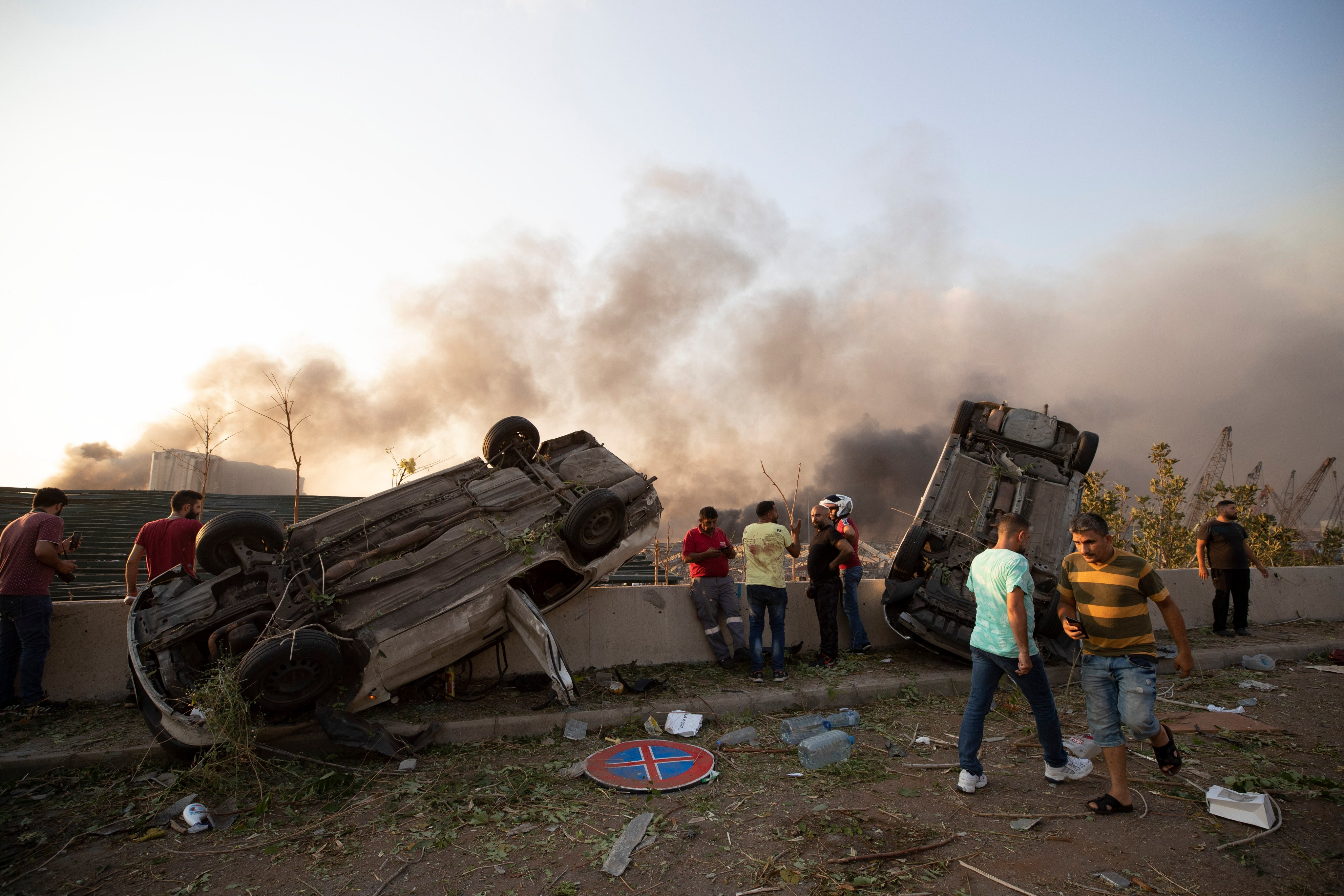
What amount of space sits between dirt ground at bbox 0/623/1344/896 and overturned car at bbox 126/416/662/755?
22.4 inches

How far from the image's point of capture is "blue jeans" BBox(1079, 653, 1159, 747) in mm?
3824

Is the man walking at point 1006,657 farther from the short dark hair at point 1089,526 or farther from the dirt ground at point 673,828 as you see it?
the short dark hair at point 1089,526

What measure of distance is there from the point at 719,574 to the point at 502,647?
230 cm

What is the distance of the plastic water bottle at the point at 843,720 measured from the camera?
5.43 meters

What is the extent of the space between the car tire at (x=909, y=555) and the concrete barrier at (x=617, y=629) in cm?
52

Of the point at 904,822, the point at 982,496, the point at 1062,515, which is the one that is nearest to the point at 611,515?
the point at 904,822

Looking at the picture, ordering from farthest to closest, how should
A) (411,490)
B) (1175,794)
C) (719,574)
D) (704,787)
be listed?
1. (719,574)
2. (411,490)
3. (704,787)
4. (1175,794)

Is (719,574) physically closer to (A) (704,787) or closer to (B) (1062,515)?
(A) (704,787)

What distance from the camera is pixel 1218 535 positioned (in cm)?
894

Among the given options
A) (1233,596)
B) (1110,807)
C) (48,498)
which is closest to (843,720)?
(1110,807)

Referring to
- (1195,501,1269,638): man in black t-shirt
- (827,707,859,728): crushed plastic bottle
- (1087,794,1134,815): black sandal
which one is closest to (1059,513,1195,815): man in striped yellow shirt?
A: (1087,794,1134,815): black sandal

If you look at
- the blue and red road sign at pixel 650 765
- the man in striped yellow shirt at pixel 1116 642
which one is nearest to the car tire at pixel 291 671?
Result: the blue and red road sign at pixel 650 765

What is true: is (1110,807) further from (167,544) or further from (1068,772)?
(167,544)

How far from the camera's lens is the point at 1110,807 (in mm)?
3762
